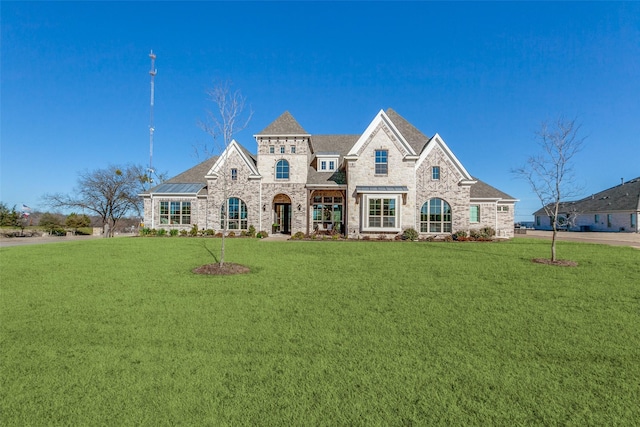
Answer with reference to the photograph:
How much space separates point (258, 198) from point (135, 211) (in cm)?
Answer: 2352

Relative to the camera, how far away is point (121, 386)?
11.3ft

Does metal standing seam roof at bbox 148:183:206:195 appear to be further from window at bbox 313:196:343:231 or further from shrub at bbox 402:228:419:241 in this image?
shrub at bbox 402:228:419:241

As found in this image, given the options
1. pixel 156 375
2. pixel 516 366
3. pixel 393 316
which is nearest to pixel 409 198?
pixel 393 316

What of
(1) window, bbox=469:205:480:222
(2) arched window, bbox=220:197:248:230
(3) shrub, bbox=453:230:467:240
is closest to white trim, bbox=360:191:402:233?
(3) shrub, bbox=453:230:467:240

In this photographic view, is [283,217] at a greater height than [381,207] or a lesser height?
lesser

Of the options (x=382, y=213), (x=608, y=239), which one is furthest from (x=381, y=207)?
(x=608, y=239)

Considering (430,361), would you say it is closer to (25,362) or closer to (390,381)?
(390,381)

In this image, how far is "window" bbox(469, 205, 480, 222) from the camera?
78.4 feet

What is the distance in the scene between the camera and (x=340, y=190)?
23.0 meters

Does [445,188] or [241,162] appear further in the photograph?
[241,162]

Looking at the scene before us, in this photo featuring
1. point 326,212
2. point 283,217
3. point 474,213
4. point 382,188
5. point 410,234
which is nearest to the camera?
point 410,234

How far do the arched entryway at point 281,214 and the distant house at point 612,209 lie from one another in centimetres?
3301

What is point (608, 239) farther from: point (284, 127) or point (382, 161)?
point (284, 127)

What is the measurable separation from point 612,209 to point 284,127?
45696 millimetres
